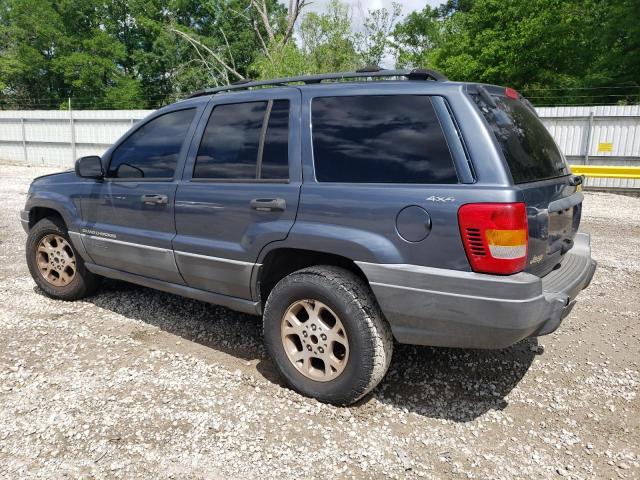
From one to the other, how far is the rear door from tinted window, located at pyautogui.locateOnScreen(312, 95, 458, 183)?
8.1 inches

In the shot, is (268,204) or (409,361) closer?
(268,204)

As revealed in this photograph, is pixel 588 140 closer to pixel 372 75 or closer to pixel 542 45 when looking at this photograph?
pixel 372 75

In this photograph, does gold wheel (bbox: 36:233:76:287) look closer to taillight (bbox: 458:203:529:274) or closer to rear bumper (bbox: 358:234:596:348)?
rear bumper (bbox: 358:234:596:348)

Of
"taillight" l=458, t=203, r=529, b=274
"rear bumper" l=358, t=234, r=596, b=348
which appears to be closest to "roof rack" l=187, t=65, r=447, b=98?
"taillight" l=458, t=203, r=529, b=274

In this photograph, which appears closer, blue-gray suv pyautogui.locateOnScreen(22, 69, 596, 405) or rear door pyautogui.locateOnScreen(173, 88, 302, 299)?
blue-gray suv pyautogui.locateOnScreen(22, 69, 596, 405)

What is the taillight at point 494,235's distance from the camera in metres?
2.39

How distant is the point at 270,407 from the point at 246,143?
1.69m

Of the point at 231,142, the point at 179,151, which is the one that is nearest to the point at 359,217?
the point at 231,142

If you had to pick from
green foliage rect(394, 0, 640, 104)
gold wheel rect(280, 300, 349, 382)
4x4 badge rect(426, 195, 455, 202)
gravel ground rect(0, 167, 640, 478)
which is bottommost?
gravel ground rect(0, 167, 640, 478)

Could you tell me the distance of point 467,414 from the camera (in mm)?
2941

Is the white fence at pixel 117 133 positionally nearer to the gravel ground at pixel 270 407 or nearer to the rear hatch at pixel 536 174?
the gravel ground at pixel 270 407

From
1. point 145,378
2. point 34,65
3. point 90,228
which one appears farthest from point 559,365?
point 34,65

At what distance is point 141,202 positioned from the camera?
378 cm

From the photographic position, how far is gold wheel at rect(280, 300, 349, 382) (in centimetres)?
290
